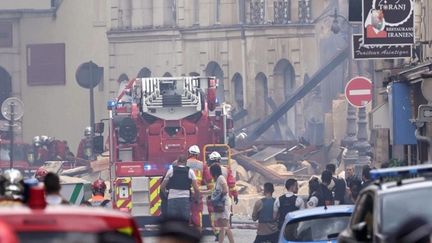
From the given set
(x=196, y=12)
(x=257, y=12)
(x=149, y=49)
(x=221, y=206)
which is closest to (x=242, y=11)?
(x=257, y=12)

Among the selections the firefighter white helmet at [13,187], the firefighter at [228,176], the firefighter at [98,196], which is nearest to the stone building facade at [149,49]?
the firefighter at [228,176]

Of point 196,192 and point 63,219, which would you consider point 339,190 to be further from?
point 63,219

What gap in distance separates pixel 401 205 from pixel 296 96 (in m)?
50.0

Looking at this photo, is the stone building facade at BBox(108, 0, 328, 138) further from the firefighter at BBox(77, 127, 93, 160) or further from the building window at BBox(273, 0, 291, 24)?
the firefighter at BBox(77, 127, 93, 160)

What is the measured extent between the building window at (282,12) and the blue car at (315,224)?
50085 millimetres

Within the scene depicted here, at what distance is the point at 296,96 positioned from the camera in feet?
208

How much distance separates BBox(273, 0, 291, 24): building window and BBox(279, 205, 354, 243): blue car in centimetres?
5009

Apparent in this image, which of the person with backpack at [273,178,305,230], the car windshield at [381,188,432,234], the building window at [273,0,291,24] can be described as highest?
the building window at [273,0,291,24]

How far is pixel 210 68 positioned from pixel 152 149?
34608 mm

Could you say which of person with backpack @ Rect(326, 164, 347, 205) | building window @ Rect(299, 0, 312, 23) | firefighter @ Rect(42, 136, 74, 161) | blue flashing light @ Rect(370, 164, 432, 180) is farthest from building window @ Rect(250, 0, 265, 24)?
blue flashing light @ Rect(370, 164, 432, 180)

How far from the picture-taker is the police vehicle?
13312 mm

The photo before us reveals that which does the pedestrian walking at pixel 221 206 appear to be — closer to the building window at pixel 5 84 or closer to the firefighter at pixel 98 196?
the firefighter at pixel 98 196

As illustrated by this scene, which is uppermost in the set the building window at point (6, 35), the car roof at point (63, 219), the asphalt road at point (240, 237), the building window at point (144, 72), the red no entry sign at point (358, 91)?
the building window at point (6, 35)

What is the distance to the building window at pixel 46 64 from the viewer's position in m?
75.2
